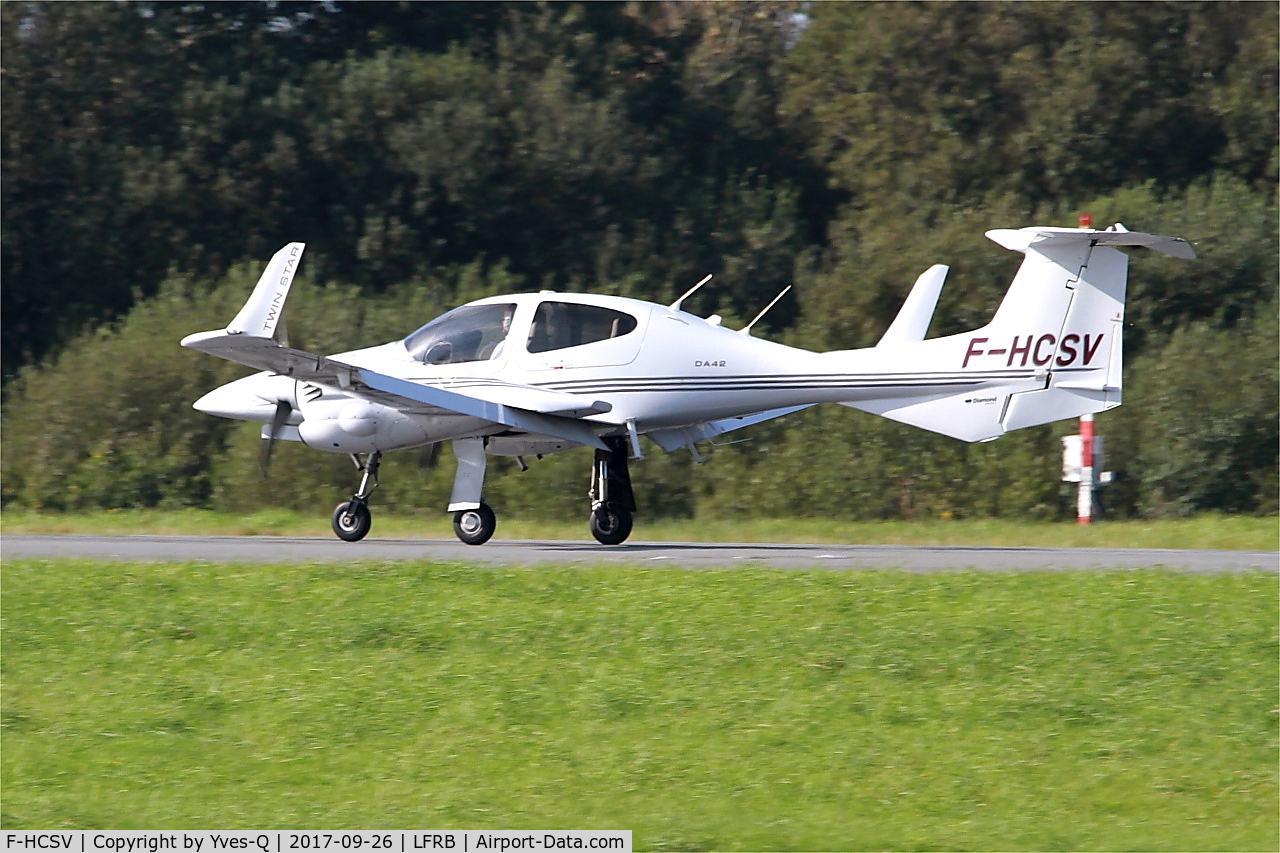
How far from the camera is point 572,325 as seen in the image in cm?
1528

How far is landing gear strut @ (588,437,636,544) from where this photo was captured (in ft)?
51.5

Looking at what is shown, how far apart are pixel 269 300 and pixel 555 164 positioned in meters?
17.9

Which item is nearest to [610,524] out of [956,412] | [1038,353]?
[956,412]

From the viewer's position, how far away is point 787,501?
22.3 metres

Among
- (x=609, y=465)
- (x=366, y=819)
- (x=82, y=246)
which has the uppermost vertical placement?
(x=82, y=246)

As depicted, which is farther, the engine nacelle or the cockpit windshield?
the cockpit windshield

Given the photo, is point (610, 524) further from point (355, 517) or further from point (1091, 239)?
point (1091, 239)

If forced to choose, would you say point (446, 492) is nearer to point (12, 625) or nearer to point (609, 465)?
point (609, 465)

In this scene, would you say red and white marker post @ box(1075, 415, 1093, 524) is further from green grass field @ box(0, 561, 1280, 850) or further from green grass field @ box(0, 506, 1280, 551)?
green grass field @ box(0, 561, 1280, 850)

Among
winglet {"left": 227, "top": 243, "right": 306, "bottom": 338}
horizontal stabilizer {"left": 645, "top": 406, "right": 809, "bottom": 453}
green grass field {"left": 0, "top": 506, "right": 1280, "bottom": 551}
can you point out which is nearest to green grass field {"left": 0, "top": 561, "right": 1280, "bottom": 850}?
winglet {"left": 227, "top": 243, "right": 306, "bottom": 338}

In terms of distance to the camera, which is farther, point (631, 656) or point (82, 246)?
point (82, 246)

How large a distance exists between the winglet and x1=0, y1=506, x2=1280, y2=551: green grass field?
4.95 meters

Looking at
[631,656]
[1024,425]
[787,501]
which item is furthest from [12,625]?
[787,501]

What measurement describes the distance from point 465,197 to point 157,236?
6.17 meters
